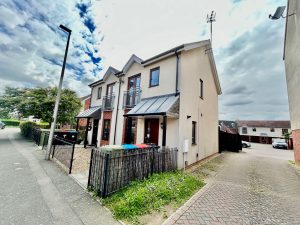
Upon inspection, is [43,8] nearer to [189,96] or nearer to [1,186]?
[1,186]

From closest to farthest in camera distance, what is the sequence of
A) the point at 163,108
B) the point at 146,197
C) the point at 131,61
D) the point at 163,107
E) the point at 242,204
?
the point at 146,197 → the point at 242,204 → the point at 163,108 → the point at 163,107 → the point at 131,61

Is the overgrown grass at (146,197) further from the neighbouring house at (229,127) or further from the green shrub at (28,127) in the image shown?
the neighbouring house at (229,127)

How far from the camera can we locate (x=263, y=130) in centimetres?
4784

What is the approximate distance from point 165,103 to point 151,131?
8.41 ft

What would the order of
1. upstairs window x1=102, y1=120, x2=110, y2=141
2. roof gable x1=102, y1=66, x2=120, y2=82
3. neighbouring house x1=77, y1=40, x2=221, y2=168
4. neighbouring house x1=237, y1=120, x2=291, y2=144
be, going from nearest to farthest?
neighbouring house x1=77, y1=40, x2=221, y2=168 → upstairs window x1=102, y1=120, x2=110, y2=141 → roof gable x1=102, y1=66, x2=120, y2=82 → neighbouring house x1=237, y1=120, x2=291, y2=144

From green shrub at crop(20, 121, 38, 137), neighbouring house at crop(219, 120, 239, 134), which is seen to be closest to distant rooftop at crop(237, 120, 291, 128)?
neighbouring house at crop(219, 120, 239, 134)

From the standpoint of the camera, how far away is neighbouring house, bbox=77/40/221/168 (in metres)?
8.72

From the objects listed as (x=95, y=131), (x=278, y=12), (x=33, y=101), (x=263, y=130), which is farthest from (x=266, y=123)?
(x=33, y=101)

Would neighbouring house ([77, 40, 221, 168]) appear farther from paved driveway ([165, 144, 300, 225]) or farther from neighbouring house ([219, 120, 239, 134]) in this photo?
neighbouring house ([219, 120, 239, 134])

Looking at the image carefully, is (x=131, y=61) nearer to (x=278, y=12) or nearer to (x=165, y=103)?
(x=165, y=103)

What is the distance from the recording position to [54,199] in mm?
4426

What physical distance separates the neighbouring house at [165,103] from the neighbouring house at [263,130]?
40383 mm

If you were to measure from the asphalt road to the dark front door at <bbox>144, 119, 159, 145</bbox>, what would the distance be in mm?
5157

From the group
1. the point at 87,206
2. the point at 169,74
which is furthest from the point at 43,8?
the point at 87,206
